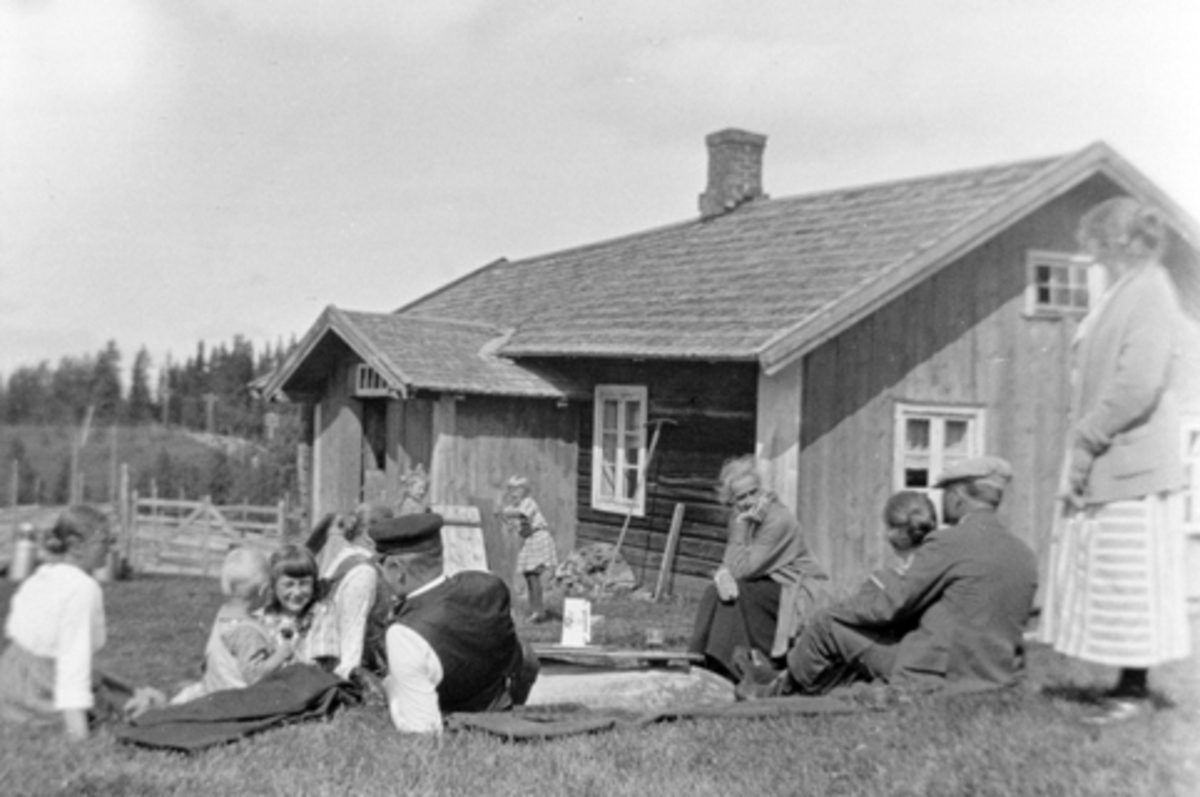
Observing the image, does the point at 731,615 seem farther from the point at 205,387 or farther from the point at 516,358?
the point at 205,387

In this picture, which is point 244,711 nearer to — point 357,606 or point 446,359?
point 357,606

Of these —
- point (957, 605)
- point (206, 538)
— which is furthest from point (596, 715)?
point (206, 538)

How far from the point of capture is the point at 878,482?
11.5 m

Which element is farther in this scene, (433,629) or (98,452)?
(98,452)

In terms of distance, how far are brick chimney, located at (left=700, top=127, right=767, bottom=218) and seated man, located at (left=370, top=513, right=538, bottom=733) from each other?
11.8 meters

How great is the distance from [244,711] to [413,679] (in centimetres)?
75

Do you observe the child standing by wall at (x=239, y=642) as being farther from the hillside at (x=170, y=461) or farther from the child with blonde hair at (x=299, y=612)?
the hillside at (x=170, y=461)

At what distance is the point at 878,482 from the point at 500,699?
6.72m

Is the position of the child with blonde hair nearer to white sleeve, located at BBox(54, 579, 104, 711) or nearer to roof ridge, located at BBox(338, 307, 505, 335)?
white sleeve, located at BBox(54, 579, 104, 711)

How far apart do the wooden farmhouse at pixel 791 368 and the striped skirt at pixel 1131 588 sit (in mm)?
5704

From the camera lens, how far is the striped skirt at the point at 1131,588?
4.55 m

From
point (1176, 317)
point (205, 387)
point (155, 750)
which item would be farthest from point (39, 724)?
point (205, 387)

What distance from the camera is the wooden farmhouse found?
11094 mm

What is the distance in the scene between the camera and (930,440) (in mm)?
11680
